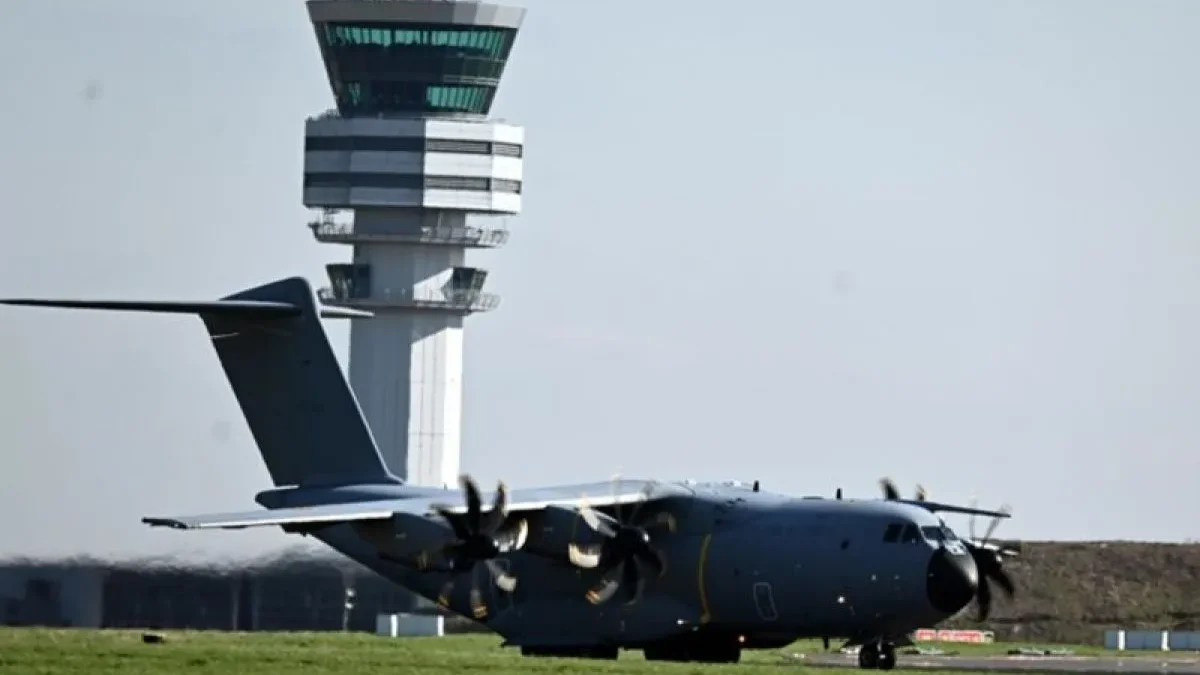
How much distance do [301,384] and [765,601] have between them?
973 cm

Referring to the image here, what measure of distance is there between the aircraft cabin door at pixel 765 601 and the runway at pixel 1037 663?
47.3 inches

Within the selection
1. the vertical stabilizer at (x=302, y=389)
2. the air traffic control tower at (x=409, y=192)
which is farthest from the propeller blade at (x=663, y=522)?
the air traffic control tower at (x=409, y=192)

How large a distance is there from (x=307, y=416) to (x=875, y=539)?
11.1 metres

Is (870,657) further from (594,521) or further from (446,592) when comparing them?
(446,592)

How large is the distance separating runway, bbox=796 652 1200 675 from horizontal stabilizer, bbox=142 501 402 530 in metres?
8.27

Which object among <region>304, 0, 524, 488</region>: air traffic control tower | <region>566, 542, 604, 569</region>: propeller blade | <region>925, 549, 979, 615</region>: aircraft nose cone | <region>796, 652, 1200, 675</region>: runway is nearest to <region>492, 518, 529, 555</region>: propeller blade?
<region>566, 542, 604, 569</region>: propeller blade

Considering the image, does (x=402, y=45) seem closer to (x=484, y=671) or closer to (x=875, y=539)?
(x=875, y=539)

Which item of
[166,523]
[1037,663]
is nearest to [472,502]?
[166,523]

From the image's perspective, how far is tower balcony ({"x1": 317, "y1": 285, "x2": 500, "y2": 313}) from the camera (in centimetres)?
11069

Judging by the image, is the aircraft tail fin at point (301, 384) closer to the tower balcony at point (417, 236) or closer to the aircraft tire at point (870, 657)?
the aircraft tire at point (870, 657)

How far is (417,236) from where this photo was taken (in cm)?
11169

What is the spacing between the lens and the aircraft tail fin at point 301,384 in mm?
53500

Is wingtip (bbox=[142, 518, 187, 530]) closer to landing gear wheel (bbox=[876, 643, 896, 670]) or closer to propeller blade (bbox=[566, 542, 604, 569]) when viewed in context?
propeller blade (bbox=[566, 542, 604, 569])

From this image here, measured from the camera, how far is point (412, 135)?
366ft
